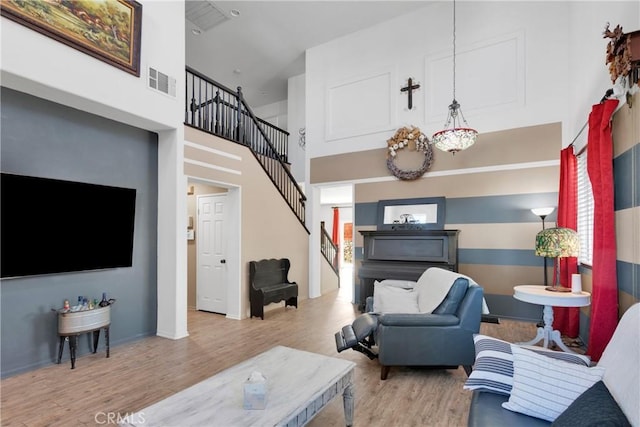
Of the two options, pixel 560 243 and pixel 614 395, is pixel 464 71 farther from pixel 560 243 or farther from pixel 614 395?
pixel 614 395

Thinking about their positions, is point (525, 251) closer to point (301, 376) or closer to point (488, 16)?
point (488, 16)

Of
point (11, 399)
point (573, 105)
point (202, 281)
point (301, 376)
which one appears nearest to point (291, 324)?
point (202, 281)

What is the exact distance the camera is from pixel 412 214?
5.61m

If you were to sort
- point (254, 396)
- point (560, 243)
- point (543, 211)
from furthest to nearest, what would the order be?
1. point (543, 211)
2. point (560, 243)
3. point (254, 396)

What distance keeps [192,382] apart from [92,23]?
12.3ft

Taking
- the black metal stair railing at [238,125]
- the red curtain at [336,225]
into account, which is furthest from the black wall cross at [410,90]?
the red curtain at [336,225]

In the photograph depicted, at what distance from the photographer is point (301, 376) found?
2.08 m

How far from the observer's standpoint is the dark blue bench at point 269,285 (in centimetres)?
508

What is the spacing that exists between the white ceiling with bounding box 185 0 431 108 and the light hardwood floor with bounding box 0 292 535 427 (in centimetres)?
562

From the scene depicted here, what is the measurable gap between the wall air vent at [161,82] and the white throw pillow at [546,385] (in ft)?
14.6

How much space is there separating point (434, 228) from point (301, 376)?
3979 mm

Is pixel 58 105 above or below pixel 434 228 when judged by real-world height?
above

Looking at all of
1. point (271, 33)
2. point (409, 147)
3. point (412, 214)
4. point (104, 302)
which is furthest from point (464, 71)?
point (104, 302)

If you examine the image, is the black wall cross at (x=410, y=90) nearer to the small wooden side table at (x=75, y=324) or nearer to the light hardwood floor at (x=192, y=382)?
the light hardwood floor at (x=192, y=382)
